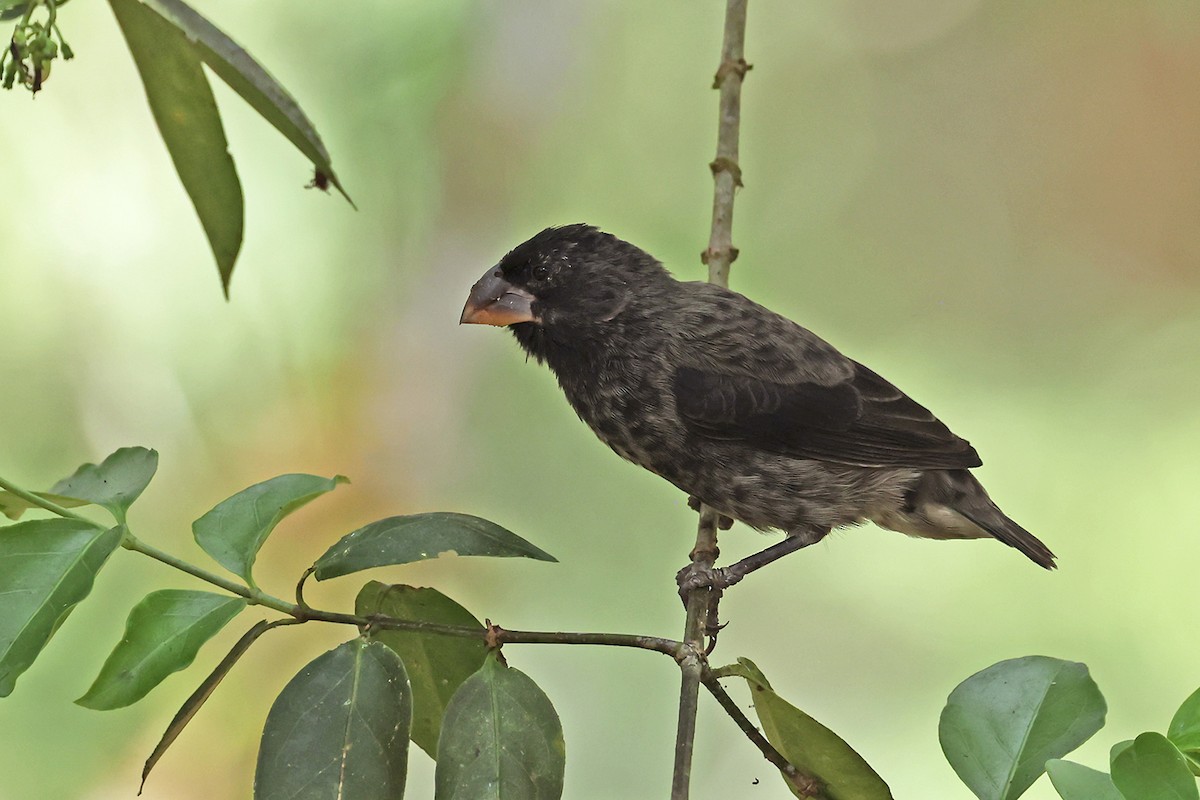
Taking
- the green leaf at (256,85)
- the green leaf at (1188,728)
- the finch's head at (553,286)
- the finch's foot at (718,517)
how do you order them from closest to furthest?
the green leaf at (256,85) → the green leaf at (1188,728) → the finch's head at (553,286) → the finch's foot at (718,517)

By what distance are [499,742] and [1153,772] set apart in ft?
1.65

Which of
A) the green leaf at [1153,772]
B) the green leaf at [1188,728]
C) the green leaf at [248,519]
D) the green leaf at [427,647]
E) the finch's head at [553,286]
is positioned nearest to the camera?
the green leaf at [1153,772]

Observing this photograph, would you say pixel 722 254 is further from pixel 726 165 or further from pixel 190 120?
pixel 190 120

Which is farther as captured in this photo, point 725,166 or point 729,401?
point 725,166

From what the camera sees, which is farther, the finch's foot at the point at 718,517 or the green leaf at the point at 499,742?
the finch's foot at the point at 718,517

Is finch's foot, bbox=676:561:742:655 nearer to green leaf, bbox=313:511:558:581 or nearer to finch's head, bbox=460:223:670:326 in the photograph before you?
finch's head, bbox=460:223:670:326

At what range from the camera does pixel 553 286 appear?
5.93ft

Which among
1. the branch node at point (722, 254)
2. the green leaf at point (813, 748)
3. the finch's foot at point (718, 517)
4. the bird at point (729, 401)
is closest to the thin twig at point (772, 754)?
the green leaf at point (813, 748)

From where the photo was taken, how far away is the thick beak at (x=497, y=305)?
5.90 feet

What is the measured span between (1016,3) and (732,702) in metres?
2.42

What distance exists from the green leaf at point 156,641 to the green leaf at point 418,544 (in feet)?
0.38

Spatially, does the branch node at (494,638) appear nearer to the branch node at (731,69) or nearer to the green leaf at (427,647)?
the green leaf at (427,647)

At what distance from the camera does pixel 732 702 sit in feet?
3.68

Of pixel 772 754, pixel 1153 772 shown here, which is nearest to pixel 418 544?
pixel 772 754
